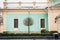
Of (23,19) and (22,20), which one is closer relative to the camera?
(23,19)

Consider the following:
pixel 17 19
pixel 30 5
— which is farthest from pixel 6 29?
pixel 30 5

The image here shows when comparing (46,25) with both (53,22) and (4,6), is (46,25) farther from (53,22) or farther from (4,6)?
(4,6)

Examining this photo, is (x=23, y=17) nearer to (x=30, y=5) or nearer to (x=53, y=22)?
(x=30, y=5)

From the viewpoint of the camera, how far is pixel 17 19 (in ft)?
119

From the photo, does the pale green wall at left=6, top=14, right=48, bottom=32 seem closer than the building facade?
No

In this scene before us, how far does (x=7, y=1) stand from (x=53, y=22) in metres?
6.88

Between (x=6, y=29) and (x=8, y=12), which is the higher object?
(x=8, y=12)

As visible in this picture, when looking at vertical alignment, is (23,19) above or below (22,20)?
above

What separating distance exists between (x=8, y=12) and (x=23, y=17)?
2.07 m

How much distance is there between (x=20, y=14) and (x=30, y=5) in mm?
1856

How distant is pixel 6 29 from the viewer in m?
35.6

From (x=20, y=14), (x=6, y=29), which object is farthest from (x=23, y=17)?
(x=6, y=29)

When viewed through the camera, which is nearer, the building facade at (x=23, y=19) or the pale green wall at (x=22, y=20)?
the building facade at (x=23, y=19)

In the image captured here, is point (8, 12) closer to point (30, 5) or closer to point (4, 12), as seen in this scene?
point (4, 12)
